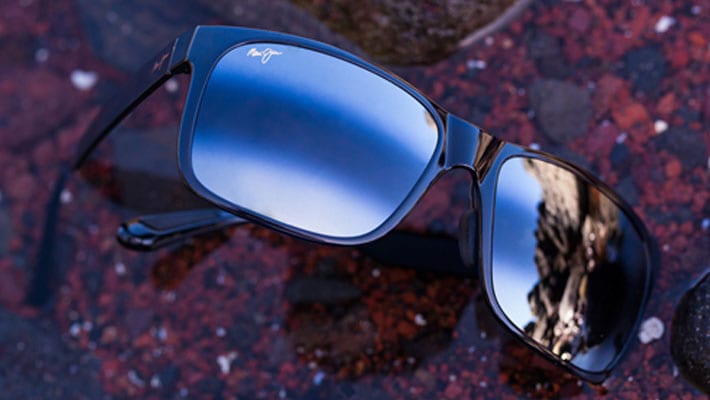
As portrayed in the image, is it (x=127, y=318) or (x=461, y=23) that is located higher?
(x=461, y=23)

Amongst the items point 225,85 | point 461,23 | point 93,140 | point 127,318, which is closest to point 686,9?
point 461,23

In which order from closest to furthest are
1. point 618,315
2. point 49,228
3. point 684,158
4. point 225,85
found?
point 225,85, point 618,315, point 684,158, point 49,228

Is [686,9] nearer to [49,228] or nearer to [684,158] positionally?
[684,158]

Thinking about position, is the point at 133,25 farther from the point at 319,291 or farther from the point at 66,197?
the point at 319,291

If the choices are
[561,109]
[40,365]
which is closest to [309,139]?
[561,109]

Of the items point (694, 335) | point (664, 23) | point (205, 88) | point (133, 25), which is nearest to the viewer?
point (205, 88)

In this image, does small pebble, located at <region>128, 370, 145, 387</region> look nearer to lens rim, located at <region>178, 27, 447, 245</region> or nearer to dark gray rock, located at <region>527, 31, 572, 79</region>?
lens rim, located at <region>178, 27, 447, 245</region>

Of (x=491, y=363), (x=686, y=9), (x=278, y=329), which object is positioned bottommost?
(x=278, y=329)
